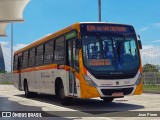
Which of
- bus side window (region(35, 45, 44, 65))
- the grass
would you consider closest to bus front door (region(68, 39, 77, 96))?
bus side window (region(35, 45, 44, 65))

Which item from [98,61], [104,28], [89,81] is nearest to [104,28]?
[104,28]

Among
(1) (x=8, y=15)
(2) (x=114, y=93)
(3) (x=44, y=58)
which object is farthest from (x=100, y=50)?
(1) (x=8, y=15)

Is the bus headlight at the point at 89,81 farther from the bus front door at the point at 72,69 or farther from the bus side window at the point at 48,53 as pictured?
the bus side window at the point at 48,53

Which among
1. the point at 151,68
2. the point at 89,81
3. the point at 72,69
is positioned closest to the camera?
the point at 89,81

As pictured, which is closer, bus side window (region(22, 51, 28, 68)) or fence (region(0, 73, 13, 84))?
bus side window (region(22, 51, 28, 68))

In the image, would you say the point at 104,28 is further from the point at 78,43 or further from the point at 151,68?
the point at 151,68

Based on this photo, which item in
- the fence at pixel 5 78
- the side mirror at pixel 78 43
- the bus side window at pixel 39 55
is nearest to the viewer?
the side mirror at pixel 78 43

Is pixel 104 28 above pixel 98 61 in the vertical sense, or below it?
above

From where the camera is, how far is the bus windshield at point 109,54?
13.5m

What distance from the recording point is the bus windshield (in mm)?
13539

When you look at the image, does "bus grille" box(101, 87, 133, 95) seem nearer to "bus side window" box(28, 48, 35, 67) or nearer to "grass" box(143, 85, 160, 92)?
"bus side window" box(28, 48, 35, 67)

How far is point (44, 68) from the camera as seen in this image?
59.1 feet

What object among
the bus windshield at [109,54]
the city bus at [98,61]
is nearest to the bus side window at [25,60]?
the city bus at [98,61]

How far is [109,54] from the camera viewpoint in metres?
13.7
